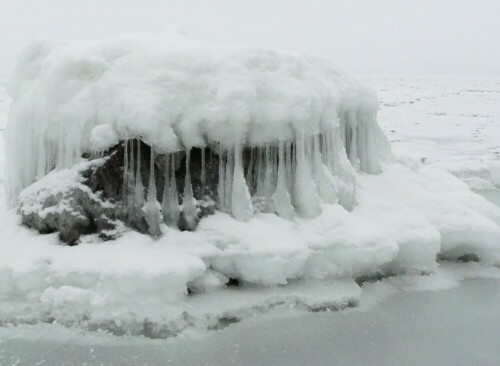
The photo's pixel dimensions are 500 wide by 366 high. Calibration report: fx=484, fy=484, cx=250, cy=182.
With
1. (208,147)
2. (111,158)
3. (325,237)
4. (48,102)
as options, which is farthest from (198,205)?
(48,102)

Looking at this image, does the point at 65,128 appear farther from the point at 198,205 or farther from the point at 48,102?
the point at 198,205

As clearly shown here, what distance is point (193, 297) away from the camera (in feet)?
15.2

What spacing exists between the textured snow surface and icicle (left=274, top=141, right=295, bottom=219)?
0.41 ft

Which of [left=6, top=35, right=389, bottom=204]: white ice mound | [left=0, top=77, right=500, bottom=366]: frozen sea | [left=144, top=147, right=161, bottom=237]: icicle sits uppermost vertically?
[left=6, top=35, right=389, bottom=204]: white ice mound

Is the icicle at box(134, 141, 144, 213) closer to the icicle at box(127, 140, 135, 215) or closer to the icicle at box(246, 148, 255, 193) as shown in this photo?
the icicle at box(127, 140, 135, 215)

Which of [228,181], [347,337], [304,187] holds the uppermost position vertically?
[228,181]

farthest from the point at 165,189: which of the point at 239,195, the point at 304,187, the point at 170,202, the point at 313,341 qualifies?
the point at 313,341

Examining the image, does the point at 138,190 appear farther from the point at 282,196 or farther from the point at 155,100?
the point at 282,196

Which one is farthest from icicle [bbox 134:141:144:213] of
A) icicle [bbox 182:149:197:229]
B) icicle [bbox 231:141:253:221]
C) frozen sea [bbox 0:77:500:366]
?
frozen sea [bbox 0:77:500:366]

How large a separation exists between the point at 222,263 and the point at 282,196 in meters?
1.14

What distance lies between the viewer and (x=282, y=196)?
5.52 m

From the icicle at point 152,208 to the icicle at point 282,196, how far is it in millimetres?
1349

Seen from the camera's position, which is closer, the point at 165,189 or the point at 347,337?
the point at 347,337

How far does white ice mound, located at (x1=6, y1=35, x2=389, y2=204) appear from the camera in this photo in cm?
498
